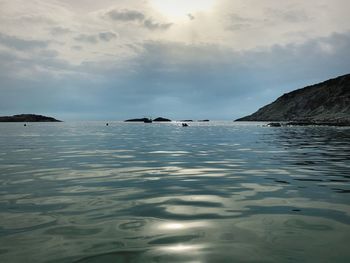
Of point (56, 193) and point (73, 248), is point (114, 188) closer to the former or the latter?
point (56, 193)

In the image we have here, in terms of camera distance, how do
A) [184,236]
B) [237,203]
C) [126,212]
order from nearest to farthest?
[184,236] < [126,212] < [237,203]

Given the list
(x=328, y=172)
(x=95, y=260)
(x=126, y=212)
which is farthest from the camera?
(x=328, y=172)

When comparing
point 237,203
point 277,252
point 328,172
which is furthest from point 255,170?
point 277,252

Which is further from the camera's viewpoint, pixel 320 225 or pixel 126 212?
pixel 126 212

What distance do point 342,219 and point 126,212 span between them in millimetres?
5704

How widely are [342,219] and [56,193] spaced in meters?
9.29

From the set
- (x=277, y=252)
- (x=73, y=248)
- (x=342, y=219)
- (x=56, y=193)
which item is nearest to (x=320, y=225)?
(x=342, y=219)

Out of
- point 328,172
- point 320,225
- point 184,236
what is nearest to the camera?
point 184,236

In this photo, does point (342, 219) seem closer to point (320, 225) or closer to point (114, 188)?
point (320, 225)

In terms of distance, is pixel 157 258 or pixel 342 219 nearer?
pixel 157 258

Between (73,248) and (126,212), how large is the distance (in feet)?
9.33

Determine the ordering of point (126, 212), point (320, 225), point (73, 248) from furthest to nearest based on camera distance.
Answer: point (126, 212) → point (320, 225) → point (73, 248)

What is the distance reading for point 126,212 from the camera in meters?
9.39

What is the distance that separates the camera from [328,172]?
16.6 m
